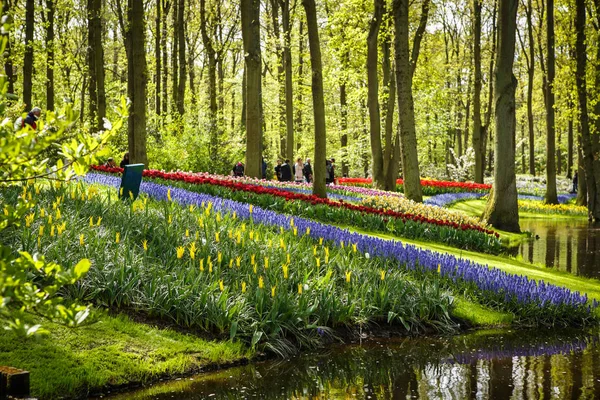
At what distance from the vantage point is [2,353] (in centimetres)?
508

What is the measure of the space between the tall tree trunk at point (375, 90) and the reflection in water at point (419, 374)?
16.0 meters

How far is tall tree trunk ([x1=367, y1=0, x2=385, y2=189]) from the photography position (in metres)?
21.4

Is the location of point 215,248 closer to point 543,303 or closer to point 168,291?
point 168,291

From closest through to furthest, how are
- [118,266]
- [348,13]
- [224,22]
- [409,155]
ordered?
[118,266] → [409,155] → [348,13] → [224,22]

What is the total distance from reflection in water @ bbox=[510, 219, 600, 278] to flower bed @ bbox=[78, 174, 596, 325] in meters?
3.51

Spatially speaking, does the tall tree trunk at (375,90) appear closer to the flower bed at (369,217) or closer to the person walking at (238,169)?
the person walking at (238,169)

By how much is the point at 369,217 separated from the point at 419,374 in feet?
26.7

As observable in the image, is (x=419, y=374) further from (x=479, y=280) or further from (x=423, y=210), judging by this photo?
(x=423, y=210)

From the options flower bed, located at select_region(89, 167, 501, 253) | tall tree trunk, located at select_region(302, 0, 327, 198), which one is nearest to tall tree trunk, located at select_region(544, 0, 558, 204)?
tall tree trunk, located at select_region(302, 0, 327, 198)

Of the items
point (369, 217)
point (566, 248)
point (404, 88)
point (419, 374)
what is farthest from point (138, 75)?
point (419, 374)

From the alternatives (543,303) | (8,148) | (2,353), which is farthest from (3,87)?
(543,303)

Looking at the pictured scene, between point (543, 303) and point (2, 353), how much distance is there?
5.94 metres

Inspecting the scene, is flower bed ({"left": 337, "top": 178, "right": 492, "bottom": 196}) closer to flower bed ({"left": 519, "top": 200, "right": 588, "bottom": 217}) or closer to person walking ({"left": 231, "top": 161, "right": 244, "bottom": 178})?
flower bed ({"left": 519, "top": 200, "right": 588, "bottom": 217})

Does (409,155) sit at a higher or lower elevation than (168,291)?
higher
